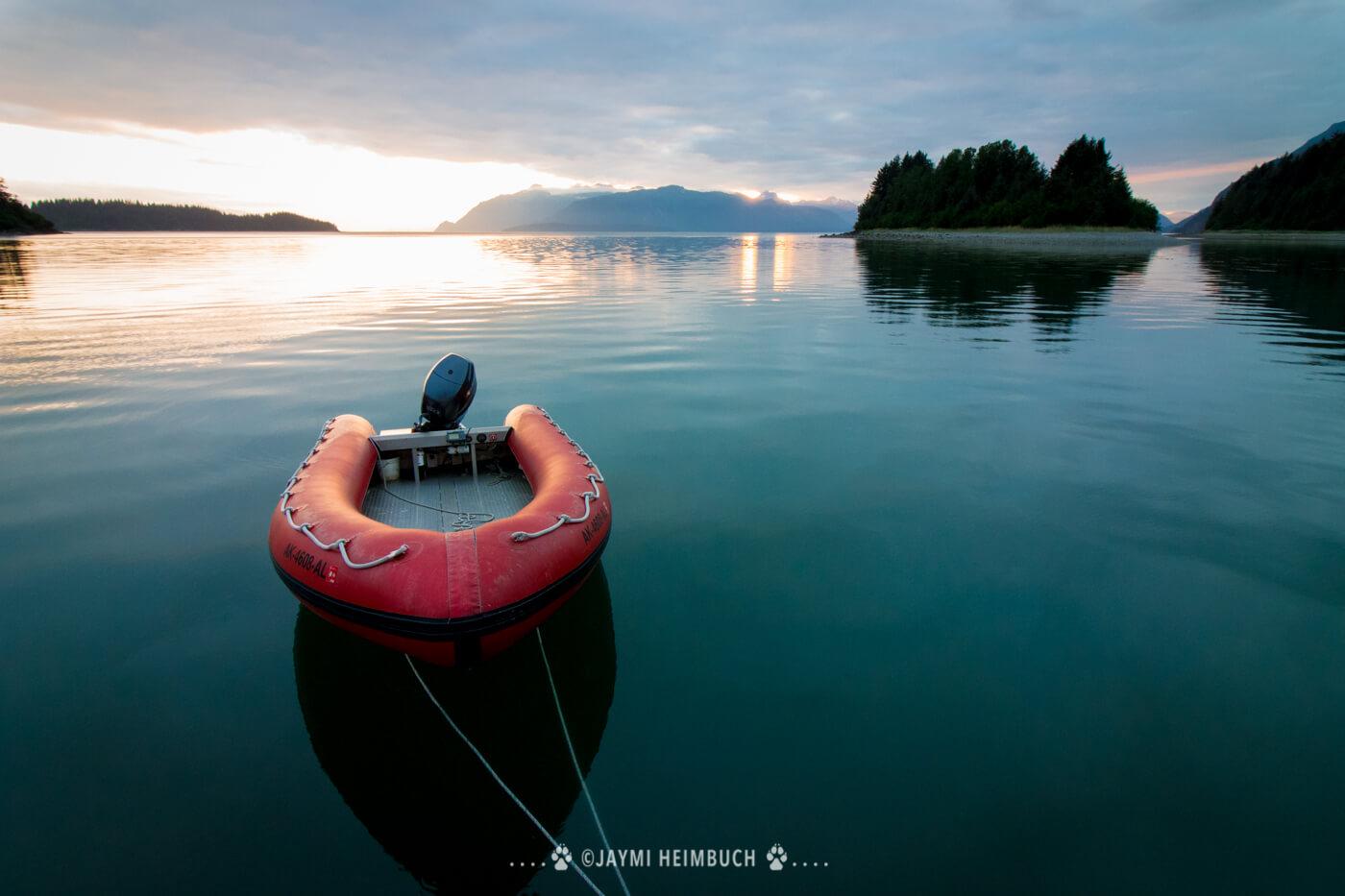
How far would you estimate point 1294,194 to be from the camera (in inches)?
3671

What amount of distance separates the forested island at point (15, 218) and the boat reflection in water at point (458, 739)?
134637mm

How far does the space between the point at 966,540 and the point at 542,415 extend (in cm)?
509

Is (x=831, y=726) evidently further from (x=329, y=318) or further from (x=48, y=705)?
(x=329, y=318)

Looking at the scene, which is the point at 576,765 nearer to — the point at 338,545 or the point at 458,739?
the point at 458,739

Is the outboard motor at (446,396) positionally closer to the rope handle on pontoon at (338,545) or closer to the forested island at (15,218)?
the rope handle on pontoon at (338,545)

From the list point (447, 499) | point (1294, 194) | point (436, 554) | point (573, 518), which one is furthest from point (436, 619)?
point (1294, 194)

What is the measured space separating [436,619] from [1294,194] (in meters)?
133

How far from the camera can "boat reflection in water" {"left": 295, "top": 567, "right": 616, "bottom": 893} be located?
3.75m

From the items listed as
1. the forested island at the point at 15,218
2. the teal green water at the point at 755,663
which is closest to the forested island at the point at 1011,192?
the teal green water at the point at 755,663

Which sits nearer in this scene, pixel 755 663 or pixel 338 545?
pixel 338 545

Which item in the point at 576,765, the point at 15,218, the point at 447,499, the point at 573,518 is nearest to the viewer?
the point at 576,765

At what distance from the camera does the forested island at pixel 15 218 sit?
9638cm

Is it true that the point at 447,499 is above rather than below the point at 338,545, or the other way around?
below

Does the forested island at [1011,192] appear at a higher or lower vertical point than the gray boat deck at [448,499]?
higher
